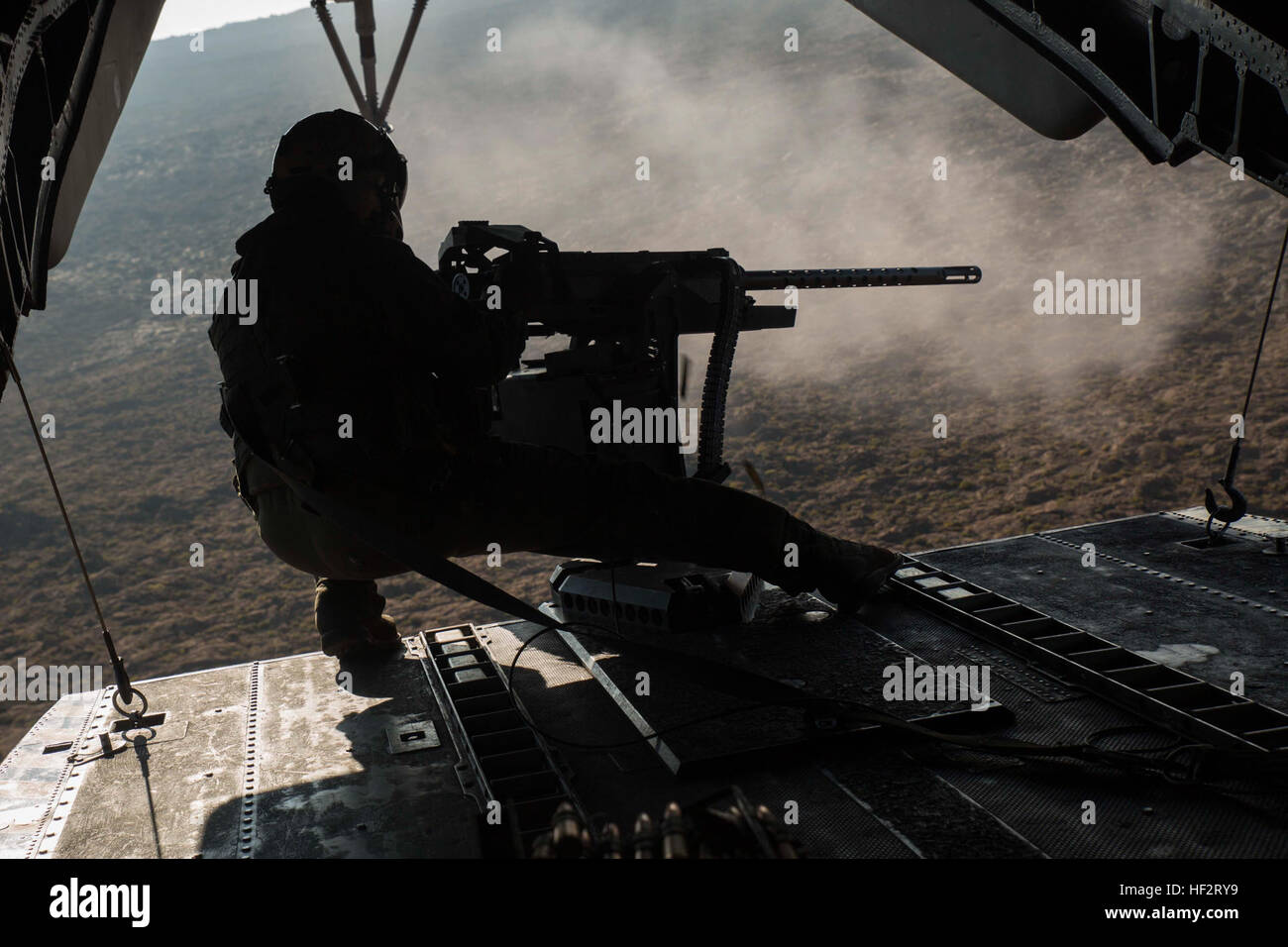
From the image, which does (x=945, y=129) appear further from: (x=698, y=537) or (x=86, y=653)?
(x=698, y=537)

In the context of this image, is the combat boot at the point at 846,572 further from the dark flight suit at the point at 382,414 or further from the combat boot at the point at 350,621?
the combat boot at the point at 350,621

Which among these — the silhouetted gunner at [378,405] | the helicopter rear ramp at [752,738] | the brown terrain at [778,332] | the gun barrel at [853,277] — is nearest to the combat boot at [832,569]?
the helicopter rear ramp at [752,738]

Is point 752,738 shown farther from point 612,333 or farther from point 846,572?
point 612,333

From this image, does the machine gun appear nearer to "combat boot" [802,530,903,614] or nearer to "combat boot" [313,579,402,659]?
"combat boot" [802,530,903,614]

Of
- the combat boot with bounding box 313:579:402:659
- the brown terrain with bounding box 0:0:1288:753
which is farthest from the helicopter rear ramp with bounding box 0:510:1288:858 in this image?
the brown terrain with bounding box 0:0:1288:753

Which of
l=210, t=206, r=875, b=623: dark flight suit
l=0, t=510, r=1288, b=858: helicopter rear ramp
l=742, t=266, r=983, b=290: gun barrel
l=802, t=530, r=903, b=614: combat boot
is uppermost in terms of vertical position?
l=742, t=266, r=983, b=290: gun barrel
